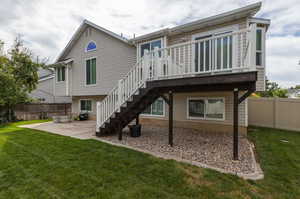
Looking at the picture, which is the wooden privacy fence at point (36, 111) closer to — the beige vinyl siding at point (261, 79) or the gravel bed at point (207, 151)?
the gravel bed at point (207, 151)

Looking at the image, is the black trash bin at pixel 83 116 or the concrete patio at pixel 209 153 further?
the black trash bin at pixel 83 116

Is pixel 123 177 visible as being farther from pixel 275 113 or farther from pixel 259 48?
pixel 275 113

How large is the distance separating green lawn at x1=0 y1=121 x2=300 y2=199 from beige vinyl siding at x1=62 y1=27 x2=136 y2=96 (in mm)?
6633

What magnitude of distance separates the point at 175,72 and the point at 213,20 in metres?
3.13

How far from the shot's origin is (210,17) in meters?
6.85

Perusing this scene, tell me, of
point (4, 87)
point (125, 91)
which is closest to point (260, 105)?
point (125, 91)

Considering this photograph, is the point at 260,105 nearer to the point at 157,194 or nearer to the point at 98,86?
the point at 157,194

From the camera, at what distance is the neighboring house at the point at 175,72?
4.31 metres

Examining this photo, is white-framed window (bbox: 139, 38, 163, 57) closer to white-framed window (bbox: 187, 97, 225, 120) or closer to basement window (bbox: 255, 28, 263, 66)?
white-framed window (bbox: 187, 97, 225, 120)

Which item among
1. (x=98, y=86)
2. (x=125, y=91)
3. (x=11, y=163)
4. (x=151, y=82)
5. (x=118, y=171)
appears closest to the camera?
(x=118, y=171)

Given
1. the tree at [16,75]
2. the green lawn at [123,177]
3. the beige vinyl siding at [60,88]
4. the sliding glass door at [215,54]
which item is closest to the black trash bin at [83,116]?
the beige vinyl siding at [60,88]

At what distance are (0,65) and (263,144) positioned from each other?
16.0 m

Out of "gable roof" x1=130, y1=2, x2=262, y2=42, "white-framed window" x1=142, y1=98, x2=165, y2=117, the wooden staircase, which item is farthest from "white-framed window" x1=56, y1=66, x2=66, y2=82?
the wooden staircase

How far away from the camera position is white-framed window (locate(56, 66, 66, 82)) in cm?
1291
